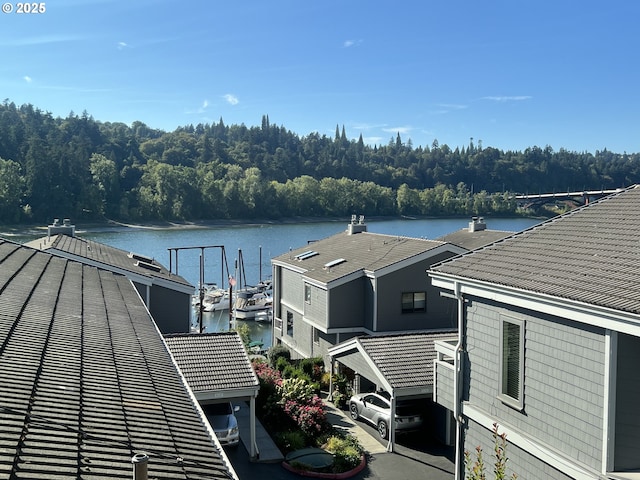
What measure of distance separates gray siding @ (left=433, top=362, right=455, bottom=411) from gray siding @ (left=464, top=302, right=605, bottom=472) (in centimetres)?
93

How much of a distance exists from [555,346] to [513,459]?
2325mm

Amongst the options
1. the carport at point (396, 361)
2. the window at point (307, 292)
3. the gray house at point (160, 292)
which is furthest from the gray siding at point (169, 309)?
the window at point (307, 292)

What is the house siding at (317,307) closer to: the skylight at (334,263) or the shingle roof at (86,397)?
the skylight at (334,263)

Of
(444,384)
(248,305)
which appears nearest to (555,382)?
(444,384)

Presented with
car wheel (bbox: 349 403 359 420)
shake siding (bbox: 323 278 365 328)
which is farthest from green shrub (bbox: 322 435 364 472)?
shake siding (bbox: 323 278 365 328)

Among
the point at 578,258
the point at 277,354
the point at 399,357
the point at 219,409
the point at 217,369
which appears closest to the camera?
the point at 578,258

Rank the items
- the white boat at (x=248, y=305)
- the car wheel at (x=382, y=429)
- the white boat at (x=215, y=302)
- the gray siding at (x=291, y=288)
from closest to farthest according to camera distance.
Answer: the car wheel at (x=382, y=429) → the gray siding at (x=291, y=288) → the white boat at (x=248, y=305) → the white boat at (x=215, y=302)

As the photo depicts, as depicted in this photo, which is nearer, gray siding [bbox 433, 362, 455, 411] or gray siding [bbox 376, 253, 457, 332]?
gray siding [bbox 433, 362, 455, 411]

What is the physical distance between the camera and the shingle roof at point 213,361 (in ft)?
48.7

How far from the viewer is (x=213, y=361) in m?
15.7

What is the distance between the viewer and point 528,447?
9.49 meters

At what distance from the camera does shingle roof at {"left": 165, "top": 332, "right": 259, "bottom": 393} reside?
14844mm

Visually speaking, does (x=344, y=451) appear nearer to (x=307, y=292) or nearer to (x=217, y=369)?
Result: (x=217, y=369)

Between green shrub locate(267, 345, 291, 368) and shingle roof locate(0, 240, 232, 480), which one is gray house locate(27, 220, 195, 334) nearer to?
green shrub locate(267, 345, 291, 368)
